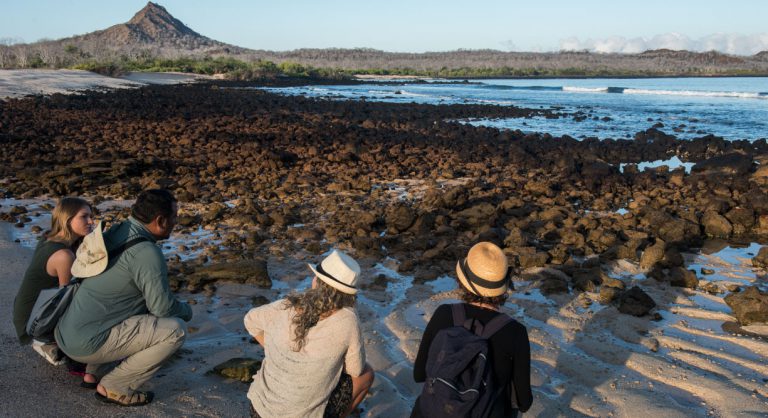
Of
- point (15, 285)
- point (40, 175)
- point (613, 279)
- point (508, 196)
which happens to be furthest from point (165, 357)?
point (40, 175)

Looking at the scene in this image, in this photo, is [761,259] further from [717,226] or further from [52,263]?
[52,263]

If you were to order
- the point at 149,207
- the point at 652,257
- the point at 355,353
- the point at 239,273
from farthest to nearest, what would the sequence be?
1. the point at 652,257
2. the point at 239,273
3. the point at 149,207
4. the point at 355,353

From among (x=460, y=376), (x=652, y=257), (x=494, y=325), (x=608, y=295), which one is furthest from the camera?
(x=652, y=257)

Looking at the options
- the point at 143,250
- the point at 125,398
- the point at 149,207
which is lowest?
the point at 125,398

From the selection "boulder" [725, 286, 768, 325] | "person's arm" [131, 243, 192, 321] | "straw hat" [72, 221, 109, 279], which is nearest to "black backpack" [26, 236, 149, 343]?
"straw hat" [72, 221, 109, 279]

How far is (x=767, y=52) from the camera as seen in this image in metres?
140

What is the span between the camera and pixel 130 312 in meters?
4.11

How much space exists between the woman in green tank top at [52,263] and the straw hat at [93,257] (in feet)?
2.07

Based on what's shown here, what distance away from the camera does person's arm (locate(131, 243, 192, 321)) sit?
393 centimetres

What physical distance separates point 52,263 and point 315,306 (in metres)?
2.28

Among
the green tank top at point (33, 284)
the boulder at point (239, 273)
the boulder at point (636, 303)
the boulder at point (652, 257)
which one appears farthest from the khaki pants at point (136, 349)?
the boulder at point (652, 257)

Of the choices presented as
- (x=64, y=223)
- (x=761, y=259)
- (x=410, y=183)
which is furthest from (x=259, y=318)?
(x=410, y=183)

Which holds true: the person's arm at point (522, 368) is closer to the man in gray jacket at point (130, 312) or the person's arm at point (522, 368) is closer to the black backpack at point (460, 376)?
the black backpack at point (460, 376)

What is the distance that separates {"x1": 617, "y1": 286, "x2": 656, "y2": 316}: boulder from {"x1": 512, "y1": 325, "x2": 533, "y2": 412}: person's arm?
382cm
